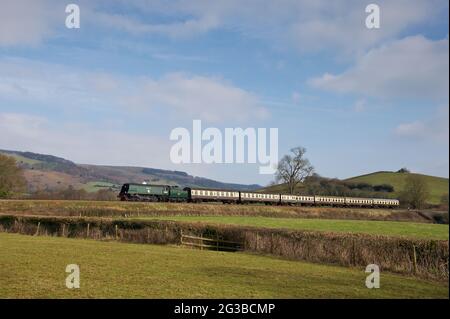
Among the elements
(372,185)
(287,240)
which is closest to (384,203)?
(372,185)

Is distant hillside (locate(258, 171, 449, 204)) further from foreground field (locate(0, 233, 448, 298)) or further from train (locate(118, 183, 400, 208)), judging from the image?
foreground field (locate(0, 233, 448, 298))

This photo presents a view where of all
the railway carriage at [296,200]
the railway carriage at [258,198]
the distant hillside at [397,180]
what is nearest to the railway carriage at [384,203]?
the distant hillside at [397,180]

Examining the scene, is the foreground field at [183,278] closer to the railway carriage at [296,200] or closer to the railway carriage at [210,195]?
the railway carriage at [210,195]

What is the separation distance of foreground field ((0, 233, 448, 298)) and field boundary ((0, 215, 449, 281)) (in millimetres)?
1536

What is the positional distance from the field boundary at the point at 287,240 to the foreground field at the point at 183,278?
5.04 ft

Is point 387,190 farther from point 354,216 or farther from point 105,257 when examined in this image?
point 105,257

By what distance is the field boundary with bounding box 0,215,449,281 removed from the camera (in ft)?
76.6

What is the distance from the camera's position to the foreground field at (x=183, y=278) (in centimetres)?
1520

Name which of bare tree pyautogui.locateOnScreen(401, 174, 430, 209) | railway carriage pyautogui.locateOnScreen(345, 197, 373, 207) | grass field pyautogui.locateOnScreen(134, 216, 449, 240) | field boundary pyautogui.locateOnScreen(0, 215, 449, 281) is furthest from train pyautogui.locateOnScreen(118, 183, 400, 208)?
field boundary pyautogui.locateOnScreen(0, 215, 449, 281)

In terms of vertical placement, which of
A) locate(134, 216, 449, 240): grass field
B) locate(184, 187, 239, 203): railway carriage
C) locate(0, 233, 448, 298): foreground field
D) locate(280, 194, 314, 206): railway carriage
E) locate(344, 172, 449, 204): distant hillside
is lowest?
locate(134, 216, 449, 240): grass field
